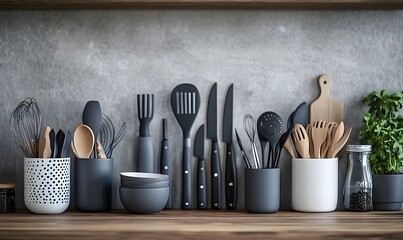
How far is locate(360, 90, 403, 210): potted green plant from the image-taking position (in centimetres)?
175

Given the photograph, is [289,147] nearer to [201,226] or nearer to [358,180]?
[358,180]

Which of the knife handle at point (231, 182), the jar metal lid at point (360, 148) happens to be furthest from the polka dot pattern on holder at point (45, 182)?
the jar metal lid at point (360, 148)

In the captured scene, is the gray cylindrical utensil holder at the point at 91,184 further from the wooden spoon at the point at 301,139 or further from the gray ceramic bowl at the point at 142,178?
the wooden spoon at the point at 301,139

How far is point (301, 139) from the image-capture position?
5.79 ft

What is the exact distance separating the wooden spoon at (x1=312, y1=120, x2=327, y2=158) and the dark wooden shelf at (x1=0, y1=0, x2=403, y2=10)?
1.16ft

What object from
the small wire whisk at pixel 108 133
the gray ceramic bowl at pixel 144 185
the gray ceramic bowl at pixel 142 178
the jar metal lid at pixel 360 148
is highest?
the small wire whisk at pixel 108 133

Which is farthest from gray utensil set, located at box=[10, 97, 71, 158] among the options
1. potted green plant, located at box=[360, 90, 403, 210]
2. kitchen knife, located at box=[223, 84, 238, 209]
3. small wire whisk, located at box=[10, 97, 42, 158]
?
potted green plant, located at box=[360, 90, 403, 210]

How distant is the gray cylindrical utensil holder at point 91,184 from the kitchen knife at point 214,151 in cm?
32

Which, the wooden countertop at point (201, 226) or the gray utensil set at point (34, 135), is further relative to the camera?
the gray utensil set at point (34, 135)

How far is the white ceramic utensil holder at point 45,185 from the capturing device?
168 cm

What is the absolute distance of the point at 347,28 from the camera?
188cm

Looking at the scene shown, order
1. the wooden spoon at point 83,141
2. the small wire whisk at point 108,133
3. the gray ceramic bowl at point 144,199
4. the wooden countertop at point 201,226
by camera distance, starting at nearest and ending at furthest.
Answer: the wooden countertop at point 201,226, the gray ceramic bowl at point 144,199, the wooden spoon at point 83,141, the small wire whisk at point 108,133

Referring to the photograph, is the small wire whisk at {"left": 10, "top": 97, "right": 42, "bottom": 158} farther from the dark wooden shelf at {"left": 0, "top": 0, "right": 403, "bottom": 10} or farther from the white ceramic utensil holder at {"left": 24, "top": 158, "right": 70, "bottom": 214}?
the dark wooden shelf at {"left": 0, "top": 0, "right": 403, "bottom": 10}

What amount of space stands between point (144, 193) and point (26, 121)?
1.55 ft
